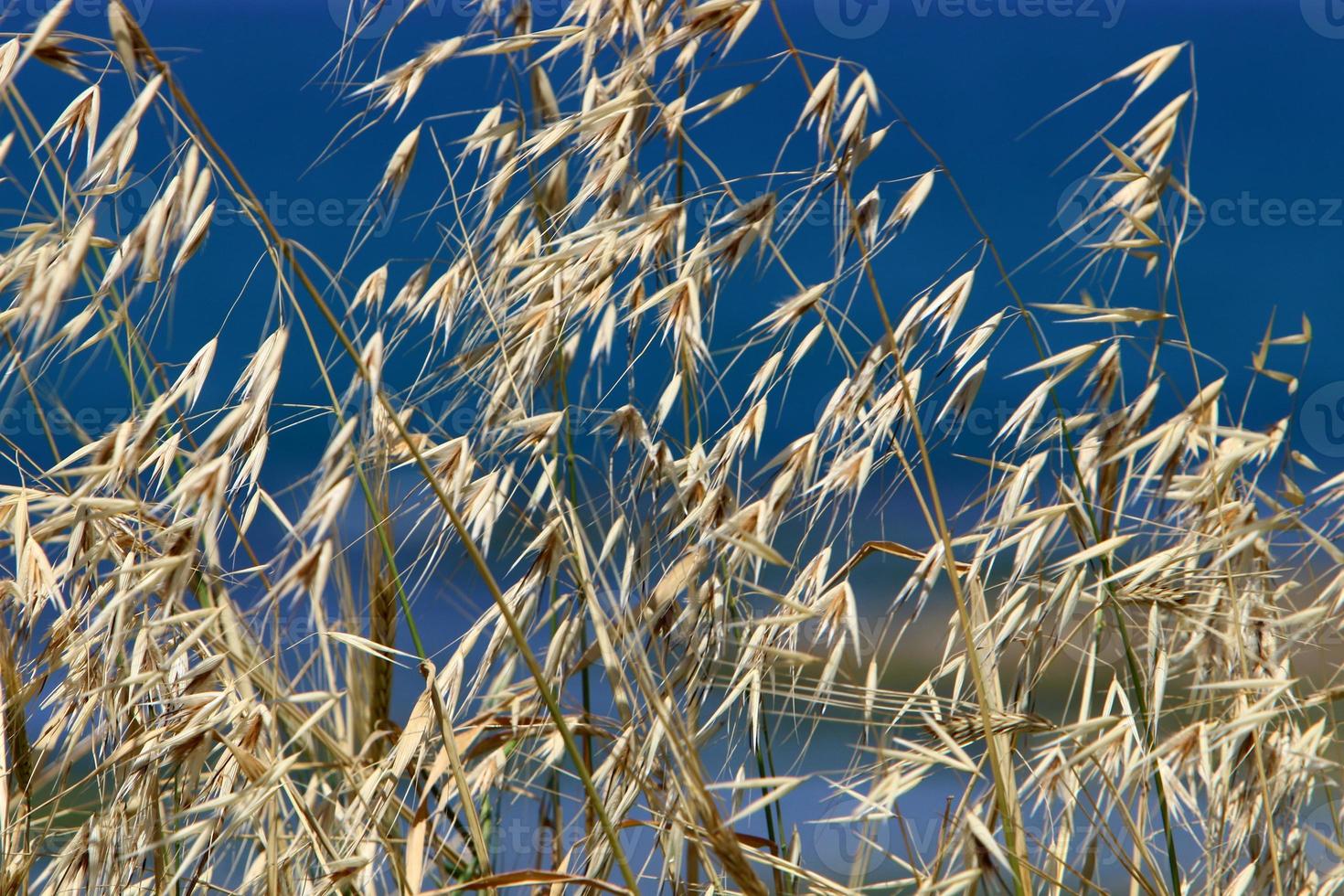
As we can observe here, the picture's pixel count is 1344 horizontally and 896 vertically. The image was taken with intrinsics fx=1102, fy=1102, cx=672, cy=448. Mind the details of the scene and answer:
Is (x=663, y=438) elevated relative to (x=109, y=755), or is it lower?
elevated

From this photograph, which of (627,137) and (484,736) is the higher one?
(627,137)

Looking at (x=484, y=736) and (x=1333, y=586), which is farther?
(x=484, y=736)

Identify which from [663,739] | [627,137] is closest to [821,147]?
[627,137]

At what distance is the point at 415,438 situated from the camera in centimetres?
105

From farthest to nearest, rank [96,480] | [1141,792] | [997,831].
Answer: [997,831] < [1141,792] < [96,480]

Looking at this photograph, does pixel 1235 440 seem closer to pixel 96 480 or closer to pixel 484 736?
pixel 484 736

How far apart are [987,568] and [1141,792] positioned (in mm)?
215

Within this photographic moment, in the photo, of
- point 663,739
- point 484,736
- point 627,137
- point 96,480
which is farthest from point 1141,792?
point 96,480

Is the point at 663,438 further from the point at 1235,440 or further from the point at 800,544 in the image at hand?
the point at 1235,440

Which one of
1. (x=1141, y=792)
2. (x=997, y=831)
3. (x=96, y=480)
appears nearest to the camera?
(x=96, y=480)

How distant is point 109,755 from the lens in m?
0.90

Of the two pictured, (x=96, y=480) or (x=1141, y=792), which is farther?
(x=1141, y=792)

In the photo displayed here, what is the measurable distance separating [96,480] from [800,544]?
540 mm

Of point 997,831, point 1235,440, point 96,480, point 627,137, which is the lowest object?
point 997,831
